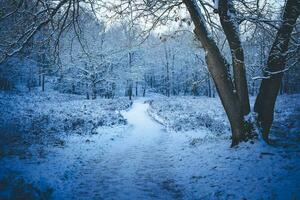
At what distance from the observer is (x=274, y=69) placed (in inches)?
308

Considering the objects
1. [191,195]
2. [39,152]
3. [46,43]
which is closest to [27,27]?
[46,43]

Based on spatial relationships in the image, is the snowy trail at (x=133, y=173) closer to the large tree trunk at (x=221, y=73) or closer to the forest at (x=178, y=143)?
the forest at (x=178, y=143)

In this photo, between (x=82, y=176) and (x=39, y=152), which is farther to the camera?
(x=39, y=152)

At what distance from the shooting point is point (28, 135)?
11.4 metres

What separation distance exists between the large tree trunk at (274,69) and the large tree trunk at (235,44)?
0.52m

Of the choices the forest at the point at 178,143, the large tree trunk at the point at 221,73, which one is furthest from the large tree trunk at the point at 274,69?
the large tree trunk at the point at 221,73

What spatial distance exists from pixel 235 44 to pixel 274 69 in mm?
1435

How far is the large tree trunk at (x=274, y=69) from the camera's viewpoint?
23.6 ft

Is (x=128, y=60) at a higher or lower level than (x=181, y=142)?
higher

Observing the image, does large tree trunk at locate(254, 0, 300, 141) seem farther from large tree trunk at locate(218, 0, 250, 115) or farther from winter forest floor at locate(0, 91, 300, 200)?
winter forest floor at locate(0, 91, 300, 200)

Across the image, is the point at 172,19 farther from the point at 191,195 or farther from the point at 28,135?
the point at 28,135

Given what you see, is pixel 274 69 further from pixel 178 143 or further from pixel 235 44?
pixel 178 143

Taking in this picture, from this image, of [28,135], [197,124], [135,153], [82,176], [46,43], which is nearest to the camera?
[82,176]

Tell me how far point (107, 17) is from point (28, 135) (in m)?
6.70
